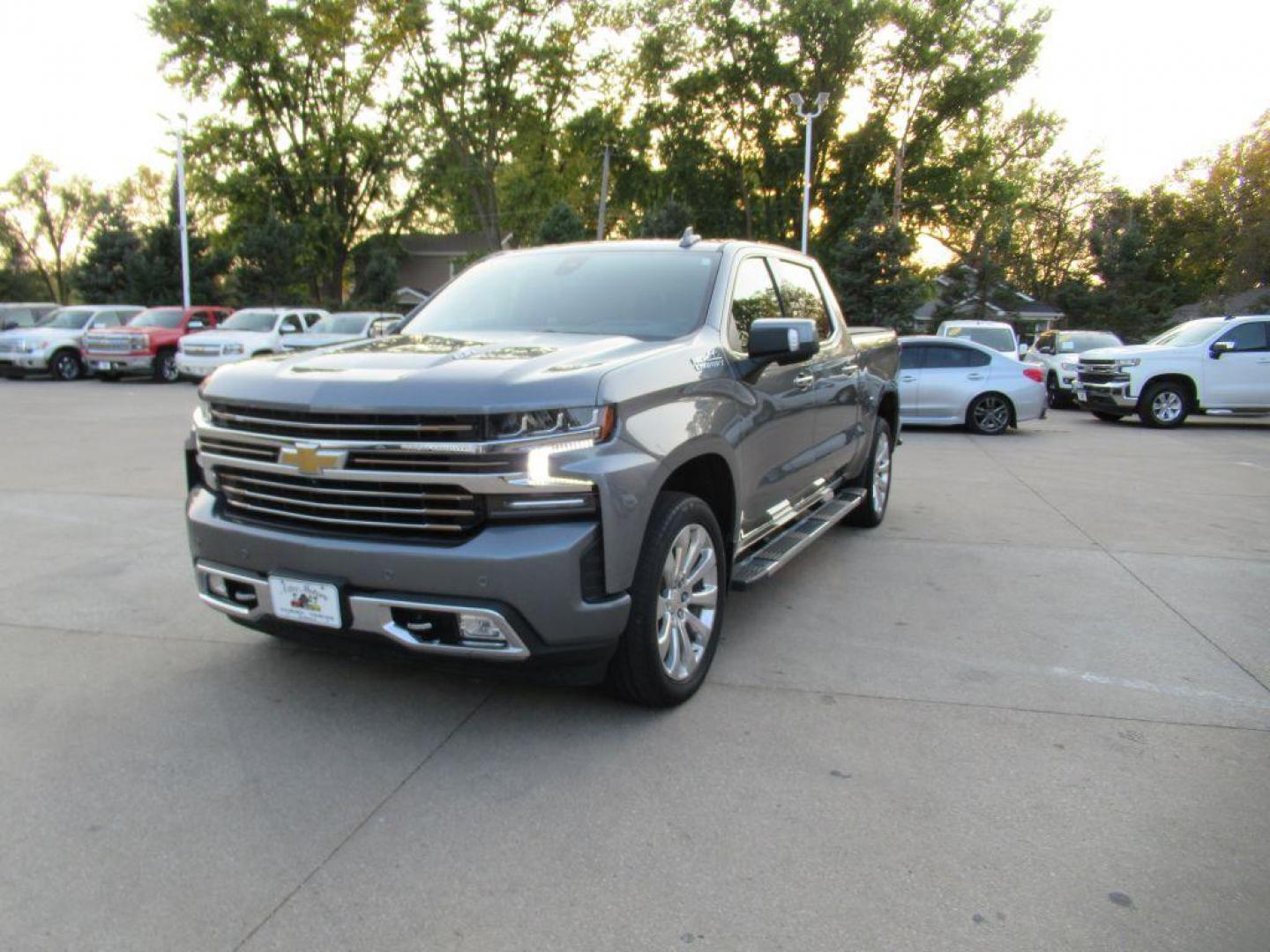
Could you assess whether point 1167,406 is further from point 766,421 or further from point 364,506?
point 364,506

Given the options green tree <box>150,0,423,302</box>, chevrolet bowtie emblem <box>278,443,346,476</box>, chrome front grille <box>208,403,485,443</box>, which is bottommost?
chevrolet bowtie emblem <box>278,443,346,476</box>

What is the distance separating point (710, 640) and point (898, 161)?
38.2 meters

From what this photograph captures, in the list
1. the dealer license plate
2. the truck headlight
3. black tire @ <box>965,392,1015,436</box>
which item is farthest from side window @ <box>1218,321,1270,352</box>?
the dealer license plate

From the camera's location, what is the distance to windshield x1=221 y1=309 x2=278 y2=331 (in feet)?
71.2

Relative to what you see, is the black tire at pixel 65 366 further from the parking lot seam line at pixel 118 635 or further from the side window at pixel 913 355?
the parking lot seam line at pixel 118 635

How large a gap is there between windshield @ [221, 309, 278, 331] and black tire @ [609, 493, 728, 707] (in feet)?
65.9

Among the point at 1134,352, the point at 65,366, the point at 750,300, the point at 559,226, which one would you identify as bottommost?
the point at 65,366

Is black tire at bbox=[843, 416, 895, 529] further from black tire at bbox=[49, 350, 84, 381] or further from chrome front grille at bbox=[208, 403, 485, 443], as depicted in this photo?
black tire at bbox=[49, 350, 84, 381]

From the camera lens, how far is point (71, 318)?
23422 mm

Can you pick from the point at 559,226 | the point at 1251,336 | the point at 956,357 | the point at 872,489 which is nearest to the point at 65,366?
the point at 559,226

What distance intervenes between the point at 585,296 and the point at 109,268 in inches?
1561

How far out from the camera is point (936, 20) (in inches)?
1453

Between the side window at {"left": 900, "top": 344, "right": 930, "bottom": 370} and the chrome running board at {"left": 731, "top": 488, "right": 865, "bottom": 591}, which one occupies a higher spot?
the side window at {"left": 900, "top": 344, "right": 930, "bottom": 370}

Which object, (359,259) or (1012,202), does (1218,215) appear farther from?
(359,259)
